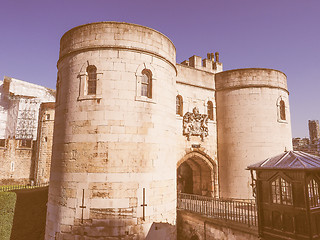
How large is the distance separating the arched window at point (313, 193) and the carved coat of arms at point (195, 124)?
8.17 m

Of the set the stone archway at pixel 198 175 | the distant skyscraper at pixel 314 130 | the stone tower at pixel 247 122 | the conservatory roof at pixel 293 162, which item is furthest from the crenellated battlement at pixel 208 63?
the distant skyscraper at pixel 314 130

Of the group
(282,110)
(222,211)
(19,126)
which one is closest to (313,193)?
(222,211)

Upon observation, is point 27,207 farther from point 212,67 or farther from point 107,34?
point 212,67

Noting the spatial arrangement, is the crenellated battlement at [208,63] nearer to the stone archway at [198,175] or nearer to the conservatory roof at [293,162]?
the stone archway at [198,175]

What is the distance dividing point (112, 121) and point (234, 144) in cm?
960

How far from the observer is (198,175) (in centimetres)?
1630

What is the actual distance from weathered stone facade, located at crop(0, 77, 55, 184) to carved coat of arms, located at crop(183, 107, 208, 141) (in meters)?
20.1

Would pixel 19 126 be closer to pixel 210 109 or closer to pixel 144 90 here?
pixel 144 90

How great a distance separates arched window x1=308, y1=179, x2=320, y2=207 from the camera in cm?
692

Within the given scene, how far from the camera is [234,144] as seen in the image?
15.5 metres

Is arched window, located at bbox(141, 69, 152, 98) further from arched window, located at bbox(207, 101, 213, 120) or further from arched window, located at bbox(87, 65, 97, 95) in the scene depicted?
arched window, located at bbox(207, 101, 213, 120)

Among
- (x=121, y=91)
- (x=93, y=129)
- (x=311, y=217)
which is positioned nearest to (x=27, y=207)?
(x=93, y=129)

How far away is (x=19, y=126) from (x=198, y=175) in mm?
25906

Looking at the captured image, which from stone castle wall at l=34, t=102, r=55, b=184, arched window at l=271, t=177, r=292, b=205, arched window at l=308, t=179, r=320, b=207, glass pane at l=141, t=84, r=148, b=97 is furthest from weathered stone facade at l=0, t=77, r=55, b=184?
arched window at l=308, t=179, r=320, b=207
